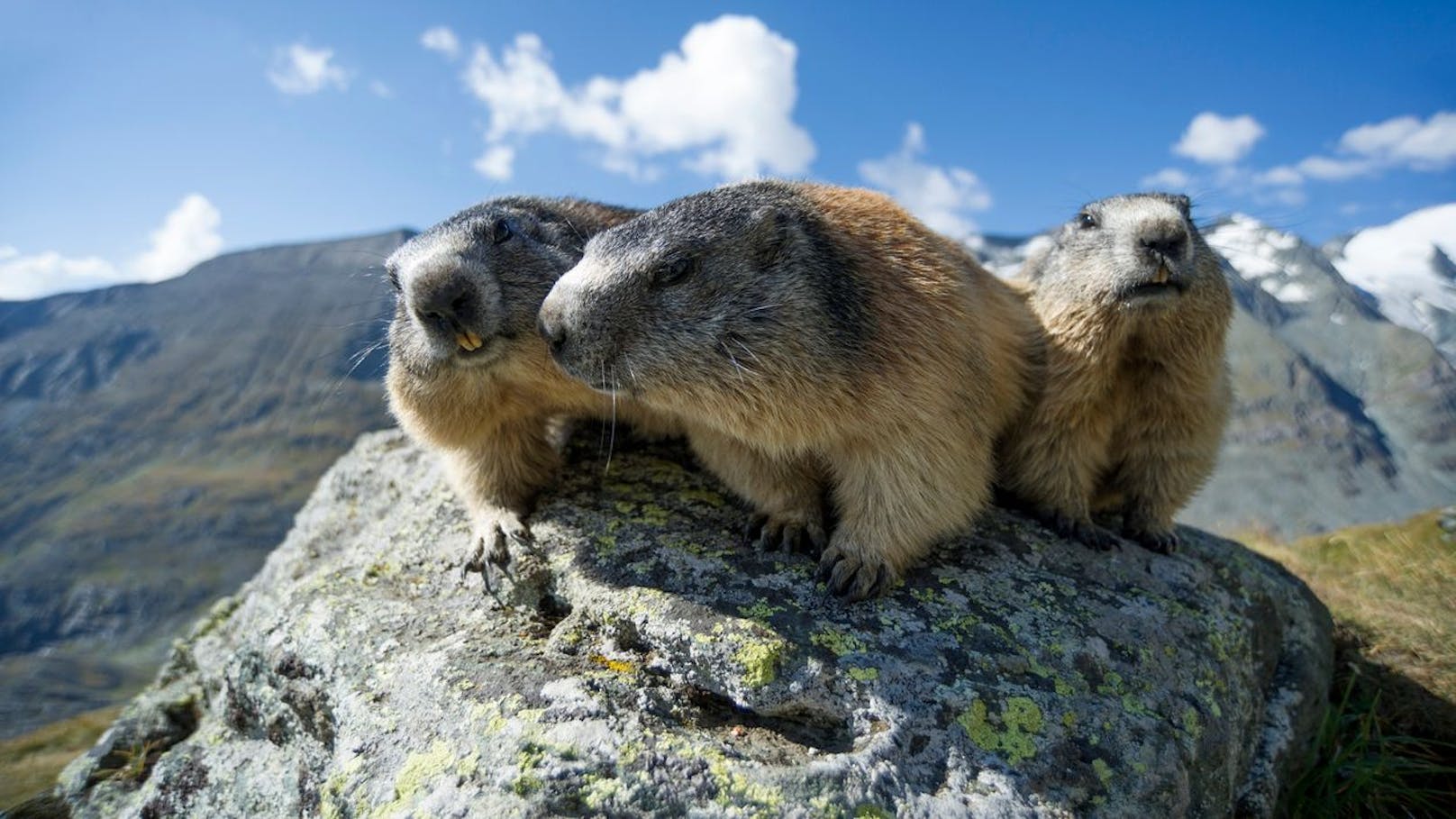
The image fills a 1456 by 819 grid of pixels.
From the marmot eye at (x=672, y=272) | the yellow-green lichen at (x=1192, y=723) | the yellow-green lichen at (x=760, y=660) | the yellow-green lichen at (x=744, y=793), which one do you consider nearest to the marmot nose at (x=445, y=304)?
the marmot eye at (x=672, y=272)

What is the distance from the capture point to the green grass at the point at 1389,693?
532 cm

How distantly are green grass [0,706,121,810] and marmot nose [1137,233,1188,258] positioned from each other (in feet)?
28.4

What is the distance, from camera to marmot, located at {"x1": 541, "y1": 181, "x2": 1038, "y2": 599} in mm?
3938

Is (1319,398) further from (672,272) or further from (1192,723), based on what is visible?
(672,272)

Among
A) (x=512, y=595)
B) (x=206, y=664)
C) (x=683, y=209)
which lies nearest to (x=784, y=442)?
(x=683, y=209)

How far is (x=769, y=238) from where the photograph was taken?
14.0 feet

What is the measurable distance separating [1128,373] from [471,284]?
442cm

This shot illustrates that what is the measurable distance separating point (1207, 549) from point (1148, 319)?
219 centimetres

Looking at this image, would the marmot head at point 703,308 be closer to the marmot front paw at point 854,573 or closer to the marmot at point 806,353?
the marmot at point 806,353

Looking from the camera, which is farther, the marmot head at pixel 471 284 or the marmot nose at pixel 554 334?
the marmot head at pixel 471 284

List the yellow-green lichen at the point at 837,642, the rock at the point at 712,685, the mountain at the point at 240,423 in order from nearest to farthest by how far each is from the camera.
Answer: the rock at the point at 712,685, the yellow-green lichen at the point at 837,642, the mountain at the point at 240,423

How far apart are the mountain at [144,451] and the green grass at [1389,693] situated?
27.8 ft

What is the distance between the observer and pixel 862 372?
13.3ft

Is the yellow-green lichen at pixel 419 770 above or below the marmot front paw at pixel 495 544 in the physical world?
below
